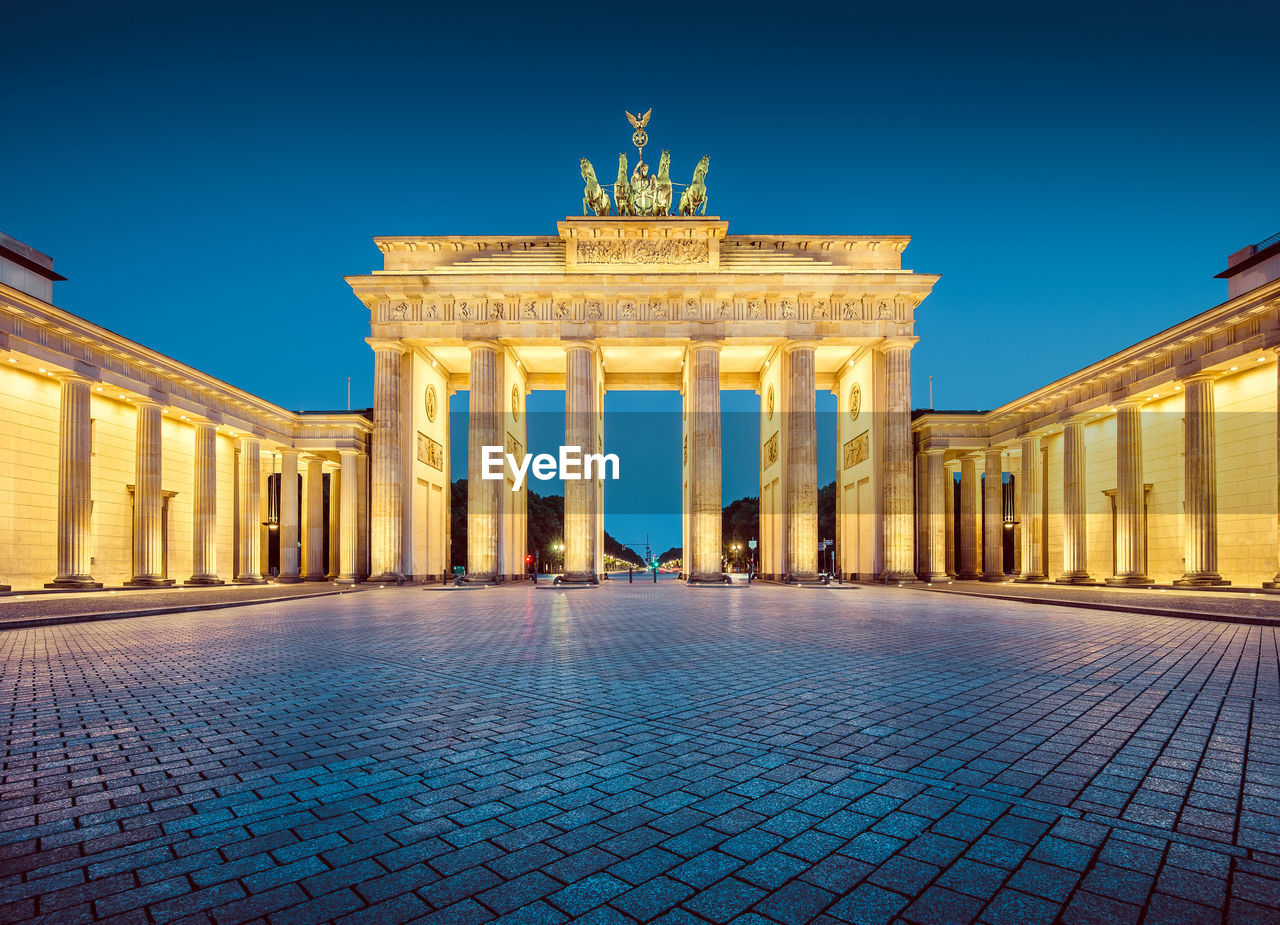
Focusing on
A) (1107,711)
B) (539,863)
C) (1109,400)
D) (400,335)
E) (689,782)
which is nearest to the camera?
(539,863)

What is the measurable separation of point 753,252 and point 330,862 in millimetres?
37596

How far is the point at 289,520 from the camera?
1564 inches

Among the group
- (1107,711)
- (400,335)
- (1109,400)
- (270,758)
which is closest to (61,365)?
(400,335)

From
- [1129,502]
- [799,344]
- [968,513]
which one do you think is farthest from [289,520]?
[1129,502]

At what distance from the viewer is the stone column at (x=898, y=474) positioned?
111 ft

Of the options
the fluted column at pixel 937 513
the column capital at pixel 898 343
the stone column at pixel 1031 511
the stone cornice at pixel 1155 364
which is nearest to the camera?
the stone cornice at pixel 1155 364

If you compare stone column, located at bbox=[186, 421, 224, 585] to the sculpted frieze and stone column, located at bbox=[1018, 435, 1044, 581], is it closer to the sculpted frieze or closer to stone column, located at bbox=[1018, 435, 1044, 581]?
the sculpted frieze

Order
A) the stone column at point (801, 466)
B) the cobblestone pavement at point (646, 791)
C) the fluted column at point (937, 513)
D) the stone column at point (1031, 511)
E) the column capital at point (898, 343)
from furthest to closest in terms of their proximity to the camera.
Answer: the fluted column at point (937, 513) → the stone column at point (1031, 511) → the column capital at point (898, 343) → the stone column at point (801, 466) → the cobblestone pavement at point (646, 791)

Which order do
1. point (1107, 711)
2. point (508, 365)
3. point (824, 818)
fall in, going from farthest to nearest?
point (508, 365) < point (1107, 711) < point (824, 818)

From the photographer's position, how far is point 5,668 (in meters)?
8.12

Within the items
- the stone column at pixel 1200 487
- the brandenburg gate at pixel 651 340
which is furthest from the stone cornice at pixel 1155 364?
the brandenburg gate at pixel 651 340

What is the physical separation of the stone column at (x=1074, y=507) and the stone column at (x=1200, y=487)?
22.8 ft

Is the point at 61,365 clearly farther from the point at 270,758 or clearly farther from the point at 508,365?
the point at 270,758

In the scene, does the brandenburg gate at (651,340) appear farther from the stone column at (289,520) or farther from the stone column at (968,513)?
the stone column at (968,513)
